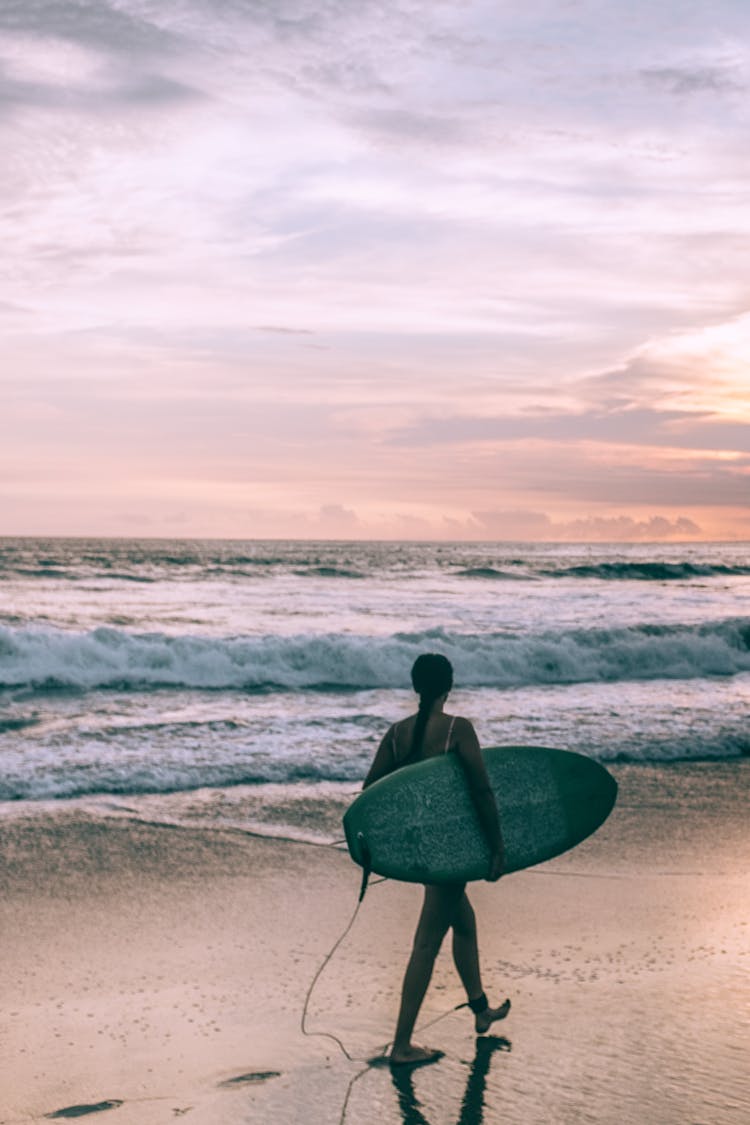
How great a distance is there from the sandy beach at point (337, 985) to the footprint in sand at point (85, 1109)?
0.01 m

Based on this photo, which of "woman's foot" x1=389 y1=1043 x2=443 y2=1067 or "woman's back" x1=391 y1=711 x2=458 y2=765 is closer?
"woman's foot" x1=389 y1=1043 x2=443 y2=1067

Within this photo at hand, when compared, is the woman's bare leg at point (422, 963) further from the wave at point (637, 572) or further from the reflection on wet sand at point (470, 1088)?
the wave at point (637, 572)

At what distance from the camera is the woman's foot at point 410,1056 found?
393 cm

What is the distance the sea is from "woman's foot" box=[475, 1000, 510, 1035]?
326 cm

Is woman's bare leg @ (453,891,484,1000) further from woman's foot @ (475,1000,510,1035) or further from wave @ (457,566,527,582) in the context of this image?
wave @ (457,566,527,582)

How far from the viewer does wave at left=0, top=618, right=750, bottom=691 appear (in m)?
17.6

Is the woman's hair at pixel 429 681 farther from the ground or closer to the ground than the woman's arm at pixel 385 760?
farther from the ground

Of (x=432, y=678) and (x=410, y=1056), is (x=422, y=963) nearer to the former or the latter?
(x=410, y=1056)

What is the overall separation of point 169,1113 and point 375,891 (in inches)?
105

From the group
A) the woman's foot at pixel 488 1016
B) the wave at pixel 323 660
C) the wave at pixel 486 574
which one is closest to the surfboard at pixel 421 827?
the woman's foot at pixel 488 1016

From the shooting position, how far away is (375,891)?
20.2 feet

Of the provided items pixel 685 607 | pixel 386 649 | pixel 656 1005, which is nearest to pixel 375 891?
pixel 656 1005

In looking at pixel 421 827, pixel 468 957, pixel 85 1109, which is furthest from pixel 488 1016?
pixel 85 1109

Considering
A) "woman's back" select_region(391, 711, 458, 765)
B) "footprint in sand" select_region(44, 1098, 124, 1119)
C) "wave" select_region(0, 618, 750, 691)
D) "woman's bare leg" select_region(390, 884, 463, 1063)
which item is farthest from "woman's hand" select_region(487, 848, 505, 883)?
"wave" select_region(0, 618, 750, 691)
